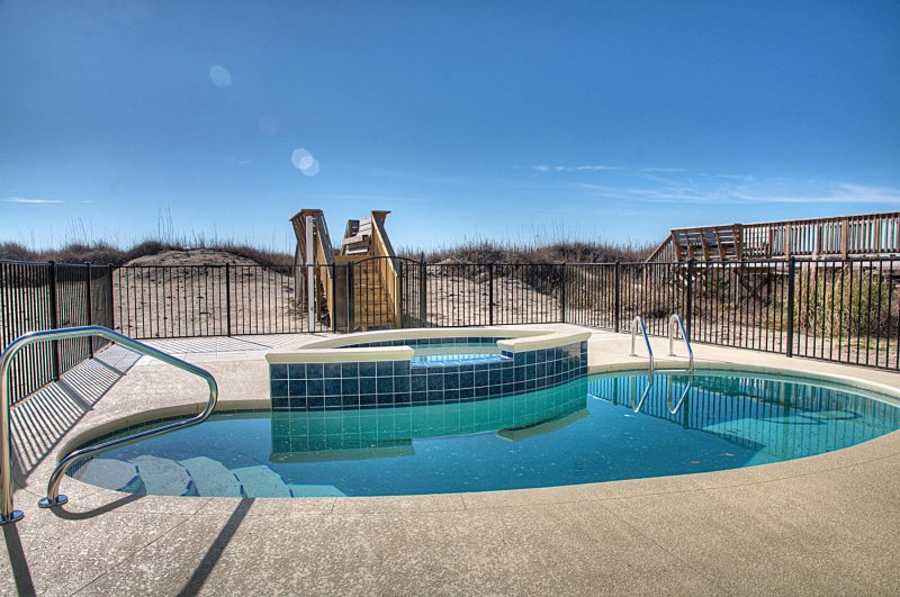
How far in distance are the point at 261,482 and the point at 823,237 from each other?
646 inches

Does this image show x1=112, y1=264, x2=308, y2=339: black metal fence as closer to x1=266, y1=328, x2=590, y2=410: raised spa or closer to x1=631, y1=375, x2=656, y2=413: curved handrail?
x1=266, y1=328, x2=590, y2=410: raised spa

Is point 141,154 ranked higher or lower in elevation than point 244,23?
lower

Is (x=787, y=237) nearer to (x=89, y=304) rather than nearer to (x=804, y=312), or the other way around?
(x=804, y=312)

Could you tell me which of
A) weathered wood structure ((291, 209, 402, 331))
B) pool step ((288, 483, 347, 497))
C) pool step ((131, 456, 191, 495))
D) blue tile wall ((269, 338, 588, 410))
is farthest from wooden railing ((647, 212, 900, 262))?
pool step ((131, 456, 191, 495))

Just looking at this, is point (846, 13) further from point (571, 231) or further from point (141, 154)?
point (141, 154)

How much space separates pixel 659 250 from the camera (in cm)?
1830

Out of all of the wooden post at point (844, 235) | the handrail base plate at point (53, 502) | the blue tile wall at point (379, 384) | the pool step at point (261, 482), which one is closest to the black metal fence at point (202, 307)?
the blue tile wall at point (379, 384)

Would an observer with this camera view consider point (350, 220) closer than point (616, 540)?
No

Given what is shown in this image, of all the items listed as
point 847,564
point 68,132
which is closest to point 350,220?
point 68,132

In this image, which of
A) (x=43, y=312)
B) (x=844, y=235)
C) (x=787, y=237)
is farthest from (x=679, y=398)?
Answer: (x=787, y=237)

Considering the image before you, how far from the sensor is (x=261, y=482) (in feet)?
12.3

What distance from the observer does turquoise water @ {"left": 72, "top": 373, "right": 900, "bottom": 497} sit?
12.4ft

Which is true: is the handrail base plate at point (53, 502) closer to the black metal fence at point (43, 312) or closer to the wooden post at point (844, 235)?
the black metal fence at point (43, 312)

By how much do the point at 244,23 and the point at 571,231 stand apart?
51.3ft
